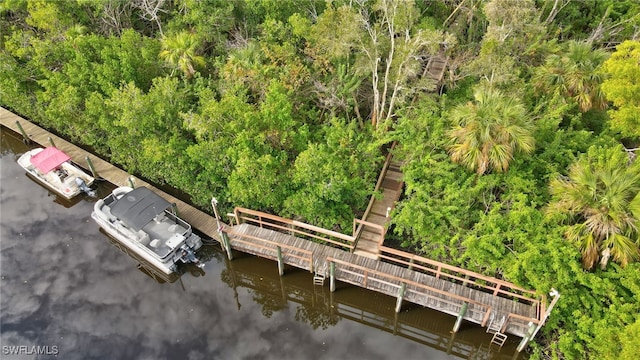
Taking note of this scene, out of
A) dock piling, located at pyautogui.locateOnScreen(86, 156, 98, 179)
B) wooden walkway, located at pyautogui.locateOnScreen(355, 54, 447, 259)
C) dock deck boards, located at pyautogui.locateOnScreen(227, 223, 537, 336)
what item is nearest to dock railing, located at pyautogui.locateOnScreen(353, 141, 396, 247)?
wooden walkway, located at pyautogui.locateOnScreen(355, 54, 447, 259)

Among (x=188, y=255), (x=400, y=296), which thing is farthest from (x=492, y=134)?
(x=188, y=255)

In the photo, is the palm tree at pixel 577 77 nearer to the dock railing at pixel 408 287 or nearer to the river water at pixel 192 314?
the dock railing at pixel 408 287

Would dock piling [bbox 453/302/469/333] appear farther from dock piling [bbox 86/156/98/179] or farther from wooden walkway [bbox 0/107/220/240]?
dock piling [bbox 86/156/98/179]

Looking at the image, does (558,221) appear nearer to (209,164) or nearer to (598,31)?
(598,31)

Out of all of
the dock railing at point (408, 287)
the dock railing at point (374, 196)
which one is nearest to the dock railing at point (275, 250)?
the dock railing at point (408, 287)

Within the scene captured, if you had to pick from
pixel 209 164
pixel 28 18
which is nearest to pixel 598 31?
pixel 209 164

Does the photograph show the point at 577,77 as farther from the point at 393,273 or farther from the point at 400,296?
the point at 400,296
